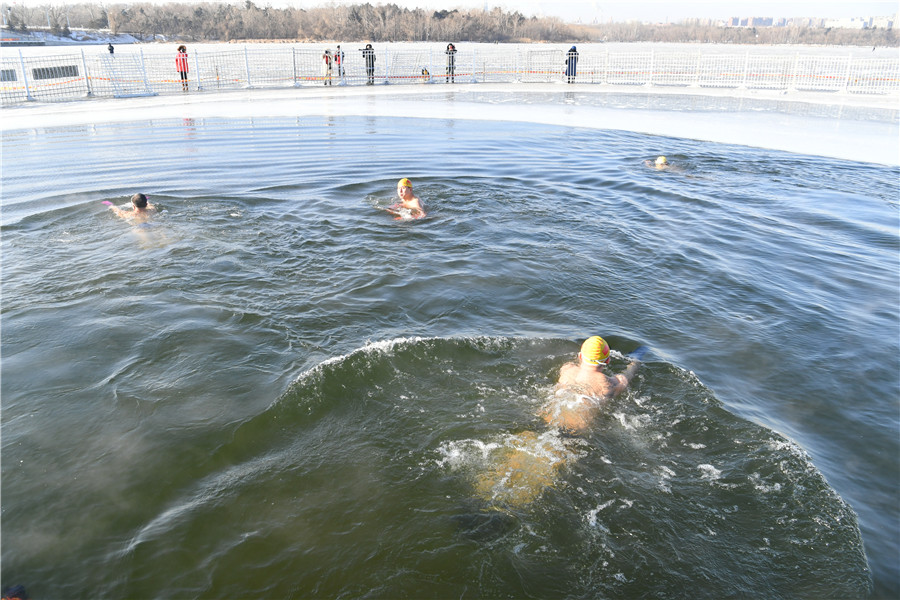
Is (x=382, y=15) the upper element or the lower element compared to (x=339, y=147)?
upper

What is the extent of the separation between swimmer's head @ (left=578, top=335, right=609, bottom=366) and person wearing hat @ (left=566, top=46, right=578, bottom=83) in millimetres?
27499

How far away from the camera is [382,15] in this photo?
79.1 meters

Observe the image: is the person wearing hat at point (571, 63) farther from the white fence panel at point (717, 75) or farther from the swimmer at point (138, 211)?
the swimmer at point (138, 211)

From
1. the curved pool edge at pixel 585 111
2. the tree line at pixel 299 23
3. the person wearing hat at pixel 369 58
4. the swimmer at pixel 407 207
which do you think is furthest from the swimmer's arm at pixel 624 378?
the tree line at pixel 299 23

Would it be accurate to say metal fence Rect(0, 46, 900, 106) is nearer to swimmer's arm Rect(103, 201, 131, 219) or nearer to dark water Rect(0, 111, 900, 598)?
swimmer's arm Rect(103, 201, 131, 219)

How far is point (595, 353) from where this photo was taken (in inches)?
196

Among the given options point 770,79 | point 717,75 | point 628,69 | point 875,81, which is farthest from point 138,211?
point 628,69

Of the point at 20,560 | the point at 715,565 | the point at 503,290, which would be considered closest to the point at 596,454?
the point at 715,565

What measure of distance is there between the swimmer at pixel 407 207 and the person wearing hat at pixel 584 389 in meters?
4.75

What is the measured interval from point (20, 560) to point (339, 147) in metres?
12.7

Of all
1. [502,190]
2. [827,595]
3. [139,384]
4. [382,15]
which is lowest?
[827,595]

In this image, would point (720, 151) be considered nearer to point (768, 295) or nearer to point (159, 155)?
point (768, 295)

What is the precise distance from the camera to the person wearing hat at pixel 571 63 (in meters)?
29.2

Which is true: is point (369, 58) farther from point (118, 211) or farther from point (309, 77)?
point (118, 211)
